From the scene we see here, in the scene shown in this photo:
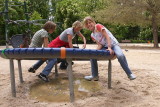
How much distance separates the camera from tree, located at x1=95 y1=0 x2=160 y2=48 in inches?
663

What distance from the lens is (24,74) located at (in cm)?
491

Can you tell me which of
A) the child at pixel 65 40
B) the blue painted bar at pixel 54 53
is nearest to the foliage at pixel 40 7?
the child at pixel 65 40

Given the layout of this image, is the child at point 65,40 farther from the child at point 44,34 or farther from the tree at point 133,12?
the tree at point 133,12

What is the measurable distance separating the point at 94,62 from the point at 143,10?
1407 cm

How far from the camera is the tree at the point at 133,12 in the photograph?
55.3 feet

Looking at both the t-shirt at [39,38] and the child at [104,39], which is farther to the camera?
the t-shirt at [39,38]

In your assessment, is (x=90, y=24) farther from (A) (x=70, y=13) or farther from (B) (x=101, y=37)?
(A) (x=70, y=13)

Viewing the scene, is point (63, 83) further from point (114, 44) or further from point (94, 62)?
point (114, 44)

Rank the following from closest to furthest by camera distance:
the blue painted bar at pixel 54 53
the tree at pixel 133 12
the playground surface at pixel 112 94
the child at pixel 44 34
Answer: the blue painted bar at pixel 54 53 < the playground surface at pixel 112 94 < the child at pixel 44 34 < the tree at pixel 133 12

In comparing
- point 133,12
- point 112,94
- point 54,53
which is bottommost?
point 112,94

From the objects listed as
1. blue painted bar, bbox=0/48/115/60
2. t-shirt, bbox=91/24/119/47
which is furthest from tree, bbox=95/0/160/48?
blue painted bar, bbox=0/48/115/60

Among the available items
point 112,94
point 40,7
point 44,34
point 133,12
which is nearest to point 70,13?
point 133,12

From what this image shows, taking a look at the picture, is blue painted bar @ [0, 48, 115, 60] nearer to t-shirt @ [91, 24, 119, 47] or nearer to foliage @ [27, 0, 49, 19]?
t-shirt @ [91, 24, 119, 47]

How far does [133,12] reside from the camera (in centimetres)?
1700
